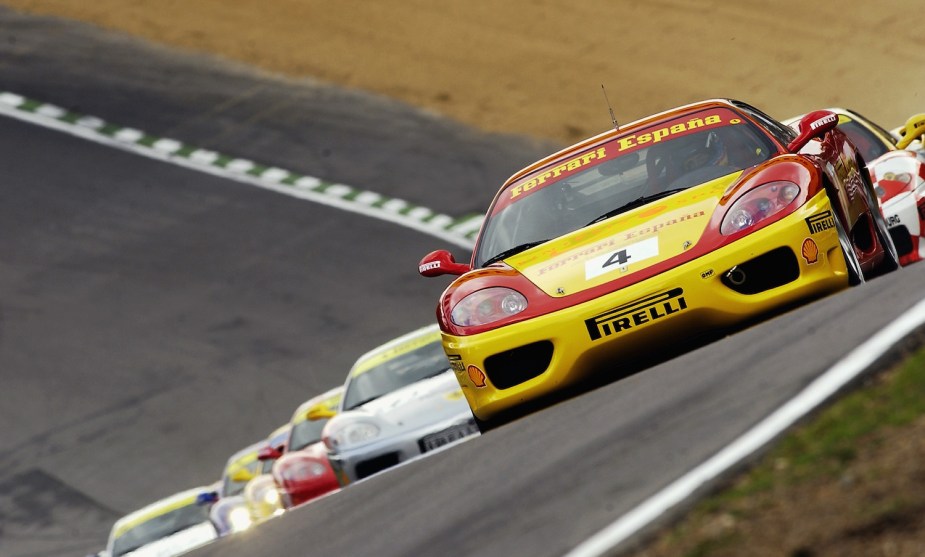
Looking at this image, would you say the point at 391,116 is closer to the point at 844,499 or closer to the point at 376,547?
the point at 376,547

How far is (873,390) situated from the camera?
5.49m

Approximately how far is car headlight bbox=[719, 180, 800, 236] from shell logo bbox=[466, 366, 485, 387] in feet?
4.16

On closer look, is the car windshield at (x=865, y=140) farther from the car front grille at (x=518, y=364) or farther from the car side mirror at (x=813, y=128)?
the car front grille at (x=518, y=364)

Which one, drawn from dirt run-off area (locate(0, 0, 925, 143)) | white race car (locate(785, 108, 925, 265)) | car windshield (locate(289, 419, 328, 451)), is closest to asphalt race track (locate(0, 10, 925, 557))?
dirt run-off area (locate(0, 0, 925, 143))

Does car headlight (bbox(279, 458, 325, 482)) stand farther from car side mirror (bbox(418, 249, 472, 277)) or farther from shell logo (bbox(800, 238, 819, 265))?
shell logo (bbox(800, 238, 819, 265))

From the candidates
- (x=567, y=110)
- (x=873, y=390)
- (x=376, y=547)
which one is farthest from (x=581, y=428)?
(x=567, y=110)

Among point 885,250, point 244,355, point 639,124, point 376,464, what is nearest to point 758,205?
point 885,250

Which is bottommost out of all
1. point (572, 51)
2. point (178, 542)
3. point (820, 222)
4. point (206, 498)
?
point (178, 542)

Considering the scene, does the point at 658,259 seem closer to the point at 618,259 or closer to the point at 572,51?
the point at 618,259

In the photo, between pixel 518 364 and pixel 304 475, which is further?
pixel 304 475

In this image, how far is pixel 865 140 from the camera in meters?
11.1

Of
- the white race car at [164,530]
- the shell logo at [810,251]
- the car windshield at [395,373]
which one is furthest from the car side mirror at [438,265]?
the white race car at [164,530]

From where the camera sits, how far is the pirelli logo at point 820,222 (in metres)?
7.09

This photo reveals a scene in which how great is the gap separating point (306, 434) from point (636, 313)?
6534 millimetres
